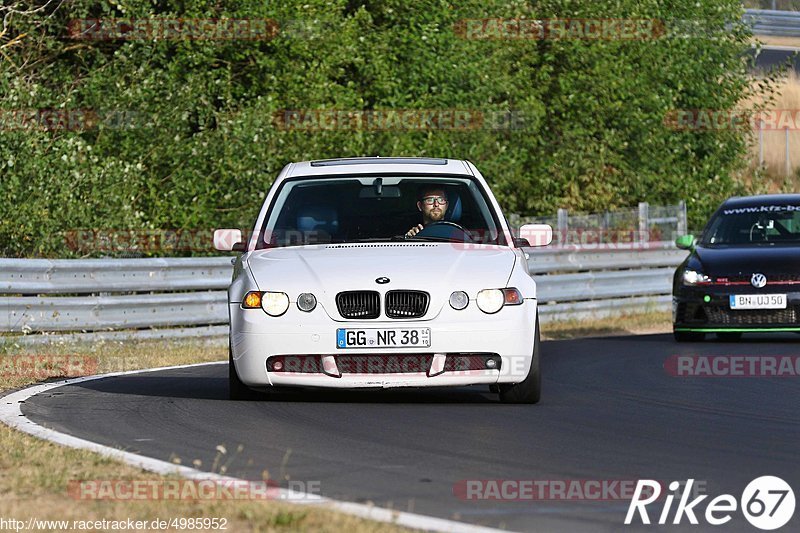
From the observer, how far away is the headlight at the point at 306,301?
356 inches

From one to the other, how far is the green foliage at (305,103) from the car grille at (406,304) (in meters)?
9.87

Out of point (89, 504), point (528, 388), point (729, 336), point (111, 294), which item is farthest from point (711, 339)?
point (89, 504)

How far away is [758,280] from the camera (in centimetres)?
1532

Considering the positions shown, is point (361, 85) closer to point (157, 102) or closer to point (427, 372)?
point (157, 102)

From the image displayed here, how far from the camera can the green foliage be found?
798 inches

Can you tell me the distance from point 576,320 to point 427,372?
1211 centimetres

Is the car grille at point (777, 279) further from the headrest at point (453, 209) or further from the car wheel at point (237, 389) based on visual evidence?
the car wheel at point (237, 389)

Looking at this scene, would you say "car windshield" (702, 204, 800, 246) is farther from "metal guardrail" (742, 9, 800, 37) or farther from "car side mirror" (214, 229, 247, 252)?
"metal guardrail" (742, 9, 800, 37)

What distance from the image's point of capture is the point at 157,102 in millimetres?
22844

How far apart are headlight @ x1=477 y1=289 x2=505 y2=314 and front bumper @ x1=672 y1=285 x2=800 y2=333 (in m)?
6.82

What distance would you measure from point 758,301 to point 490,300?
692cm

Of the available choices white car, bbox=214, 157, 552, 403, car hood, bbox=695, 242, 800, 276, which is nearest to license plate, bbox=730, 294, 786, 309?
car hood, bbox=695, 242, 800, 276

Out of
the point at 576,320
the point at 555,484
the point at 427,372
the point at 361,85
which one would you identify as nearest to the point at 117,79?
the point at 361,85

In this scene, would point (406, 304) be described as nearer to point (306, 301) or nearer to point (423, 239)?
point (306, 301)
